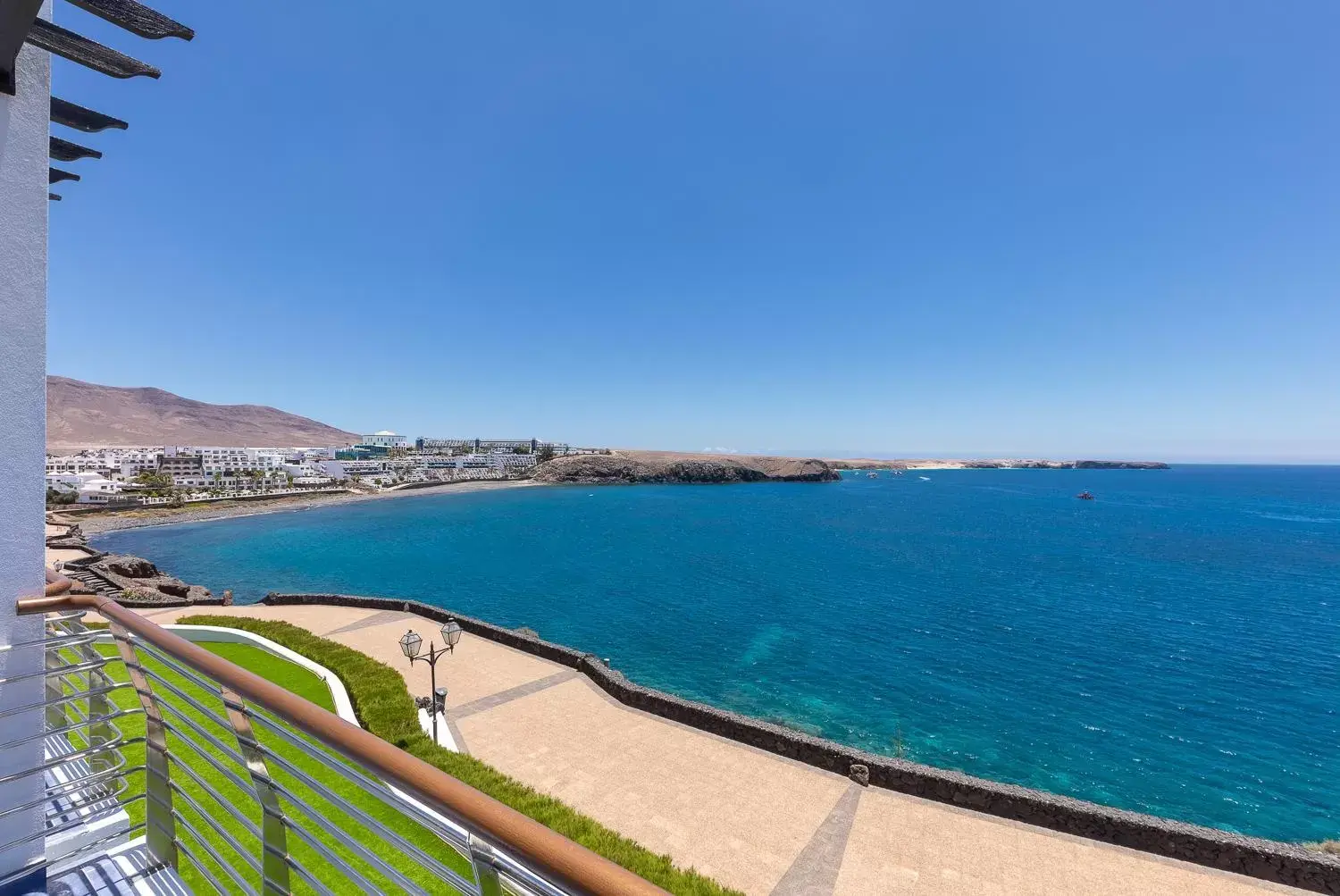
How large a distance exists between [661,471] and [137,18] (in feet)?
422

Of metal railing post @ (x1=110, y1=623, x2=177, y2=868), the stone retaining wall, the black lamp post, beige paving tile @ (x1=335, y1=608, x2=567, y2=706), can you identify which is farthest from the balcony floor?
beige paving tile @ (x1=335, y1=608, x2=567, y2=706)

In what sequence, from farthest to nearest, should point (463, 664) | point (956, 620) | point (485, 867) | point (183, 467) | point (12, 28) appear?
point (183, 467), point (956, 620), point (463, 664), point (12, 28), point (485, 867)

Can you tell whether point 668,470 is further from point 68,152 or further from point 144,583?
point 68,152

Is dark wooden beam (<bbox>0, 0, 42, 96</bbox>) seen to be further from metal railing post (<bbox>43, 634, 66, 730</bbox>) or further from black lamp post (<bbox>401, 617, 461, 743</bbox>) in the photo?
black lamp post (<bbox>401, 617, 461, 743</bbox>)

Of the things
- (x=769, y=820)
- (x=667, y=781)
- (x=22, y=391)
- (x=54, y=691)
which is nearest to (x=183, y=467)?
(x=667, y=781)

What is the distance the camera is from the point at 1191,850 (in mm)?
9234

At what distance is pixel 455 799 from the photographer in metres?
1.44

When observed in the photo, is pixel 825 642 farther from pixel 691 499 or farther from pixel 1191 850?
pixel 691 499

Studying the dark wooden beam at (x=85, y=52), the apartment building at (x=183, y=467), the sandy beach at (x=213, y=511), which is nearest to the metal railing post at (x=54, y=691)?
the dark wooden beam at (x=85, y=52)

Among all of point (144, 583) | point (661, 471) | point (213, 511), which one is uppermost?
point (661, 471)

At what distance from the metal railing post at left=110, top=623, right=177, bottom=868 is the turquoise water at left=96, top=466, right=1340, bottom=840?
53.5 feet

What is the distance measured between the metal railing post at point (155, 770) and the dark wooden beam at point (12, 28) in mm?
3185

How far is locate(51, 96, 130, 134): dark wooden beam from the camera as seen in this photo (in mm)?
3584

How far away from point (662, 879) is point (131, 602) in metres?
27.1
